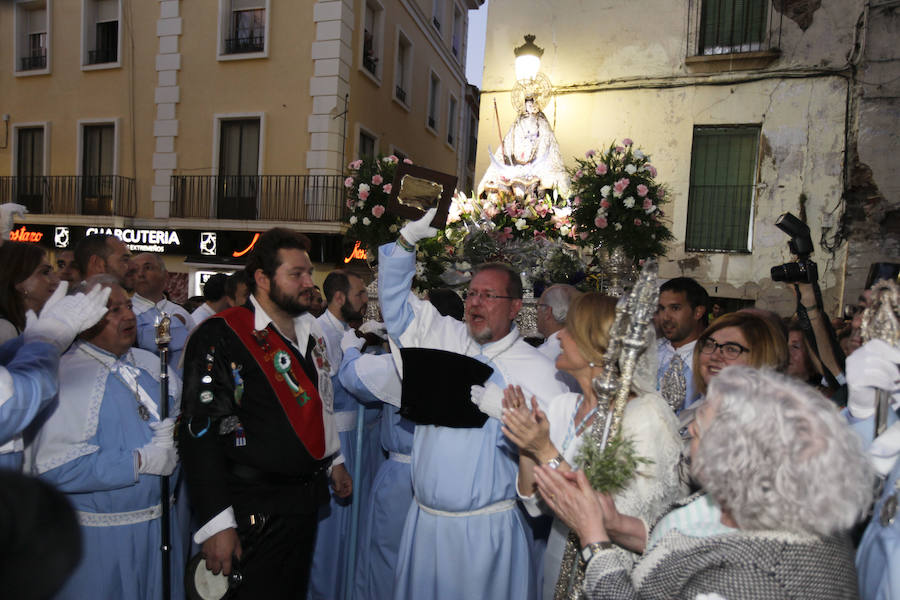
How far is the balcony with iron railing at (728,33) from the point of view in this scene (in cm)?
895

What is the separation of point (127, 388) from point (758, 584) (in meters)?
2.66

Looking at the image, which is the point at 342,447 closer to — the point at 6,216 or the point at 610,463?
the point at 6,216

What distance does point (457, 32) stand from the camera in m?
20.9

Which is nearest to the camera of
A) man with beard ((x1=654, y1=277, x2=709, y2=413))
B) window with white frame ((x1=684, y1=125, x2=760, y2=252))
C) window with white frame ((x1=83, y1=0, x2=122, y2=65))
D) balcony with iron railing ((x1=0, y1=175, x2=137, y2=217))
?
man with beard ((x1=654, y1=277, x2=709, y2=413))

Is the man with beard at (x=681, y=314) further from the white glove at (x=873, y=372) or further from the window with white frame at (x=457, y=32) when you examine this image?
the window with white frame at (x=457, y=32)

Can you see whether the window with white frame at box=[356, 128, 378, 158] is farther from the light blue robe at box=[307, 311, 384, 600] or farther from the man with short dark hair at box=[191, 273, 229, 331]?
the light blue robe at box=[307, 311, 384, 600]

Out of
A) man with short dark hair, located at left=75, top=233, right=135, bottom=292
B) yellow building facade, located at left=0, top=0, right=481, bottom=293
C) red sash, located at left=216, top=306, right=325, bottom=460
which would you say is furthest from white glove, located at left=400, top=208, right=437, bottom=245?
yellow building facade, located at left=0, top=0, right=481, bottom=293

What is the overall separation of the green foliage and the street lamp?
323 inches

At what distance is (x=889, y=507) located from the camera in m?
2.11

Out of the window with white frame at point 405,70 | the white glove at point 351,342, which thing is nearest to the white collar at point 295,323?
the white glove at point 351,342

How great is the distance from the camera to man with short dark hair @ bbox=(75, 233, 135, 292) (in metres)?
4.38

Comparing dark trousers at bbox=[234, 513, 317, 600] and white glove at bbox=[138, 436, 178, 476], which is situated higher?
white glove at bbox=[138, 436, 178, 476]

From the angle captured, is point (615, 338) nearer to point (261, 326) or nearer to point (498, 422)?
point (498, 422)

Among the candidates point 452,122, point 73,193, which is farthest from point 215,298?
point 452,122
